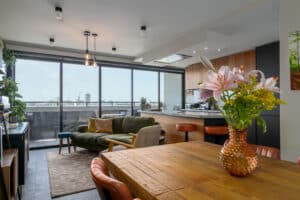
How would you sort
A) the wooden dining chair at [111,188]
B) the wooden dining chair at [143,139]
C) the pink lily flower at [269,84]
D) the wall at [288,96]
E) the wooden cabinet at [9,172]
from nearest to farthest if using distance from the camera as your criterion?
the wooden dining chair at [111,188] < the pink lily flower at [269,84] < the wooden cabinet at [9,172] < the wall at [288,96] < the wooden dining chair at [143,139]

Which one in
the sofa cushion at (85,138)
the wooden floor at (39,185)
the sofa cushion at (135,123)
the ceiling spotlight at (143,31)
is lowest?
the wooden floor at (39,185)

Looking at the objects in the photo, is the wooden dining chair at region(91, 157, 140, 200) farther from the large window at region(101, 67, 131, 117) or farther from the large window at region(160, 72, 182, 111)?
the large window at region(160, 72, 182, 111)

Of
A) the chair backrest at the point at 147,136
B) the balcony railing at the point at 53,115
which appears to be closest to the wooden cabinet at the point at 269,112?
the chair backrest at the point at 147,136

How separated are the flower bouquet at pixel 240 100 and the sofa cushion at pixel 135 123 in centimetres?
342

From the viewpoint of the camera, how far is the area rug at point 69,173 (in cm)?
273

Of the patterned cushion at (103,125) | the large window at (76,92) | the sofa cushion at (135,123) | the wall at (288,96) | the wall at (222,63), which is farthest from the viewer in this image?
the large window at (76,92)

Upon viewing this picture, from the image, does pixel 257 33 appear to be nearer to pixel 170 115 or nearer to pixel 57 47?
pixel 170 115

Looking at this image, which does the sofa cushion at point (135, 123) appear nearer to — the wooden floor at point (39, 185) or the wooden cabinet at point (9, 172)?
the wooden floor at point (39, 185)

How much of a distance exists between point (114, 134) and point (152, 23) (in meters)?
2.68

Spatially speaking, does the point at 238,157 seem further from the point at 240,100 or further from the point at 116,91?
the point at 116,91

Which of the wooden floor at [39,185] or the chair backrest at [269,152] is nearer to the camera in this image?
the chair backrest at [269,152]

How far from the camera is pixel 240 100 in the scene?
109 cm

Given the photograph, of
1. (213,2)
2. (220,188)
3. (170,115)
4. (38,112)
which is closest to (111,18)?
(213,2)

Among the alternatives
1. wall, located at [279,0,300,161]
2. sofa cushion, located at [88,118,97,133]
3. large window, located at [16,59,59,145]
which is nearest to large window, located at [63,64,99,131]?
large window, located at [16,59,59,145]
